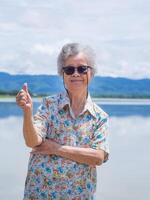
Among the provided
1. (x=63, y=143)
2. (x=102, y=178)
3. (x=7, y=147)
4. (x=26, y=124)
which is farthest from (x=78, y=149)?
(x=7, y=147)

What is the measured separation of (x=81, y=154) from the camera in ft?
10.1

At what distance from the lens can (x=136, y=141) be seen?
15.5m

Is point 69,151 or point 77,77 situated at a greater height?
point 77,77

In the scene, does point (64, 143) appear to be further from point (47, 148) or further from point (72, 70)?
point (72, 70)

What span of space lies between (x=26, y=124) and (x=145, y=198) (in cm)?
448

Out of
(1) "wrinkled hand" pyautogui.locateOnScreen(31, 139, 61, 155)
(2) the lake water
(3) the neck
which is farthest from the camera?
(2) the lake water

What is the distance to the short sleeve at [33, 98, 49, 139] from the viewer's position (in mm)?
3078

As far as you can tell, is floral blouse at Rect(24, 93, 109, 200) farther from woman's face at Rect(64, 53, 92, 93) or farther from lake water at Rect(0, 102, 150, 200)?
lake water at Rect(0, 102, 150, 200)

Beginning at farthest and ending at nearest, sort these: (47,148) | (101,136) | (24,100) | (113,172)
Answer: (113,172)
(101,136)
(47,148)
(24,100)

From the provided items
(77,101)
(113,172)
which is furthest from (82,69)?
(113,172)

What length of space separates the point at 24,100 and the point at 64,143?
32 centimetres

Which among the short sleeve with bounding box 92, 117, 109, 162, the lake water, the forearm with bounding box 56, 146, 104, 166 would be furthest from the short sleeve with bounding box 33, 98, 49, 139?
the lake water

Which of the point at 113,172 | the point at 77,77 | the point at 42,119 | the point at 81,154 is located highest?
the point at 77,77

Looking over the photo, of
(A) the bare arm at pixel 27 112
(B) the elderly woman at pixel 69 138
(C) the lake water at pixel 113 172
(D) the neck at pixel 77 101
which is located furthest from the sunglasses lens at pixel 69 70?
(C) the lake water at pixel 113 172
